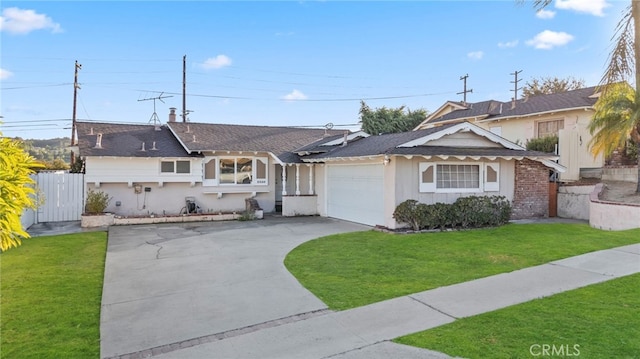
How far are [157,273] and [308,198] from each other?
33.6 feet

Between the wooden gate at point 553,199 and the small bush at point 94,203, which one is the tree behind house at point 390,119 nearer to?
the wooden gate at point 553,199

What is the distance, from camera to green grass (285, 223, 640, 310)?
6.61 meters

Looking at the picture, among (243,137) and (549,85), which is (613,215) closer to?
(243,137)

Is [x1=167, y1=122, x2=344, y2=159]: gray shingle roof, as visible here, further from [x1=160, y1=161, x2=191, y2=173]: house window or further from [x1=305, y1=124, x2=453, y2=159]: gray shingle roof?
[x1=305, y1=124, x2=453, y2=159]: gray shingle roof

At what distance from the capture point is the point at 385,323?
506cm

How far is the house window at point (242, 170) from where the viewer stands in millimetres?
17734

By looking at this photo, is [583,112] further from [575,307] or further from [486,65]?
[575,307]

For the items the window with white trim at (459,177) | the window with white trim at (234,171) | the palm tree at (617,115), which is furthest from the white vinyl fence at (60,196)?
the palm tree at (617,115)

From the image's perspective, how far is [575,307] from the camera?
5375 millimetres

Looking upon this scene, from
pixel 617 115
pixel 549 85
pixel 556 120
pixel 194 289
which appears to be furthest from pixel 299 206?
pixel 549 85

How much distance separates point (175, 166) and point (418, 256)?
1151 centimetres

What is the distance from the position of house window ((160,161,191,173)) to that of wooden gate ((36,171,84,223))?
2.99 meters

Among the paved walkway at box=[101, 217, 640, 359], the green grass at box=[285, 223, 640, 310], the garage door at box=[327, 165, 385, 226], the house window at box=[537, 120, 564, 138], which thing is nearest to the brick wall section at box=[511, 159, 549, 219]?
the green grass at box=[285, 223, 640, 310]

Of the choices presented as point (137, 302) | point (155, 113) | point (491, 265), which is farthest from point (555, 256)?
point (155, 113)
